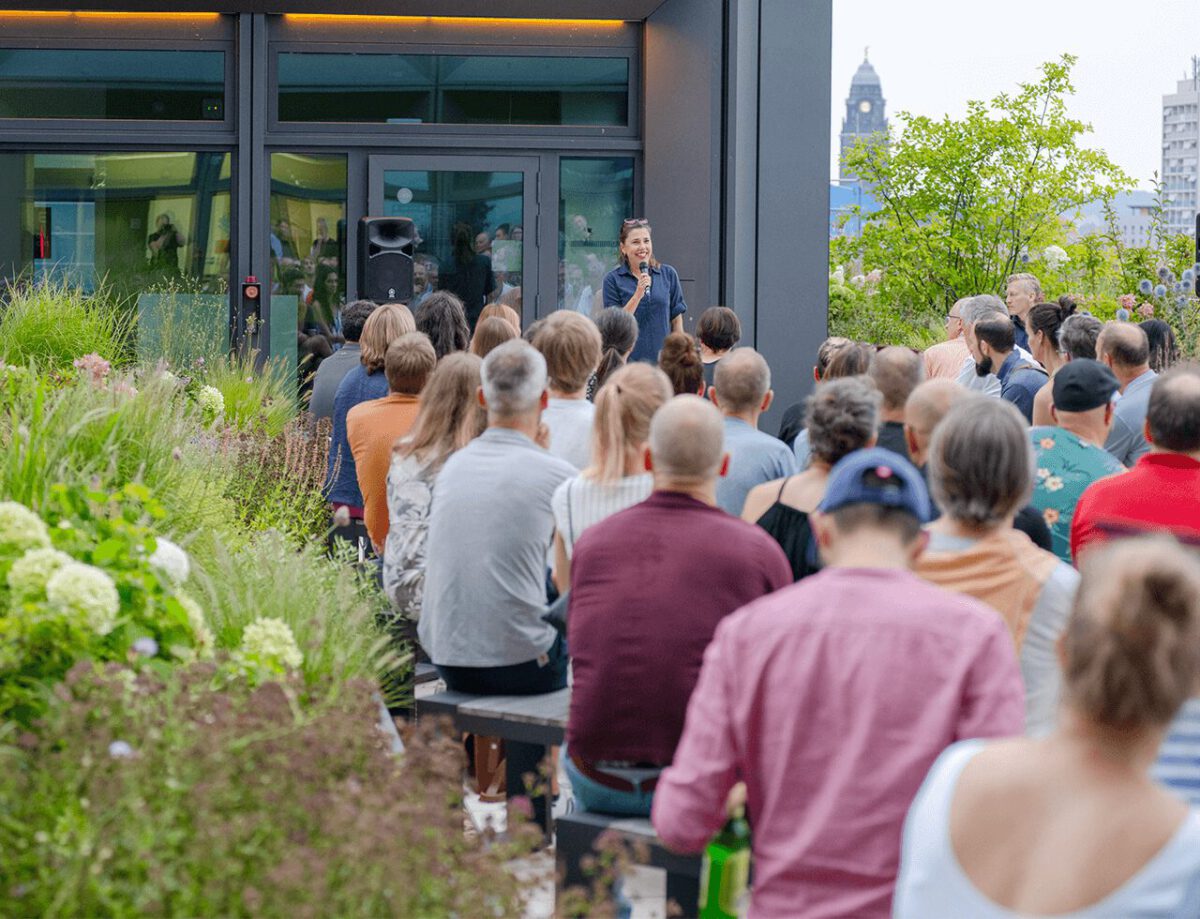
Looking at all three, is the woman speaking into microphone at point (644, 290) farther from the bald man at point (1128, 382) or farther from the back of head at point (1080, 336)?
the bald man at point (1128, 382)

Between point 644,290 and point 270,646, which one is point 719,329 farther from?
point 270,646

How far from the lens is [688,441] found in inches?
146

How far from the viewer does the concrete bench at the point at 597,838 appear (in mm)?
3963

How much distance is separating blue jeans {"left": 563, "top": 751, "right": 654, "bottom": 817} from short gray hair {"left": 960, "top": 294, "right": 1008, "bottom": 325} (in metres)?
5.14

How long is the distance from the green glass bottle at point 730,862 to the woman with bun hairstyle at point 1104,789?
0.94 metres

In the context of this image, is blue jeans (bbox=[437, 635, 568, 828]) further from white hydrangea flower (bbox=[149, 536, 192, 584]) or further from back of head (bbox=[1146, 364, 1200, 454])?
back of head (bbox=[1146, 364, 1200, 454])

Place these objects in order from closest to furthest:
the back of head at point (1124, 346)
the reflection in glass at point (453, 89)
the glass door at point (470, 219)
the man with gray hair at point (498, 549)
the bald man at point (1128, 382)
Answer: the man with gray hair at point (498, 549) < the bald man at point (1128, 382) < the back of head at point (1124, 346) < the reflection in glass at point (453, 89) < the glass door at point (470, 219)

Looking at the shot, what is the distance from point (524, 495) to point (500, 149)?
36.0 feet

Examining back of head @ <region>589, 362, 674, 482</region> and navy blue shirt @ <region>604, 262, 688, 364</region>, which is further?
navy blue shirt @ <region>604, 262, 688, 364</region>

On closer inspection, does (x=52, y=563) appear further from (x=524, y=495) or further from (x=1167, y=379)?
(x=1167, y=379)

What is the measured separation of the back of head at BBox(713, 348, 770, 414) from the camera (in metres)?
5.60

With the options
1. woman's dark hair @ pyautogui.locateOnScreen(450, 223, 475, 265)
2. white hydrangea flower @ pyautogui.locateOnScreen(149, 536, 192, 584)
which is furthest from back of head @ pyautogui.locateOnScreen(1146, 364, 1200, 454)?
woman's dark hair @ pyautogui.locateOnScreen(450, 223, 475, 265)

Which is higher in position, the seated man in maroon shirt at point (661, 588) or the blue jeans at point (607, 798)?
the seated man in maroon shirt at point (661, 588)

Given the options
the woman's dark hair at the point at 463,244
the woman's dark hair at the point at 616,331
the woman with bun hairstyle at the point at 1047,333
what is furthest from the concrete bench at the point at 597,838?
the woman's dark hair at the point at 463,244
